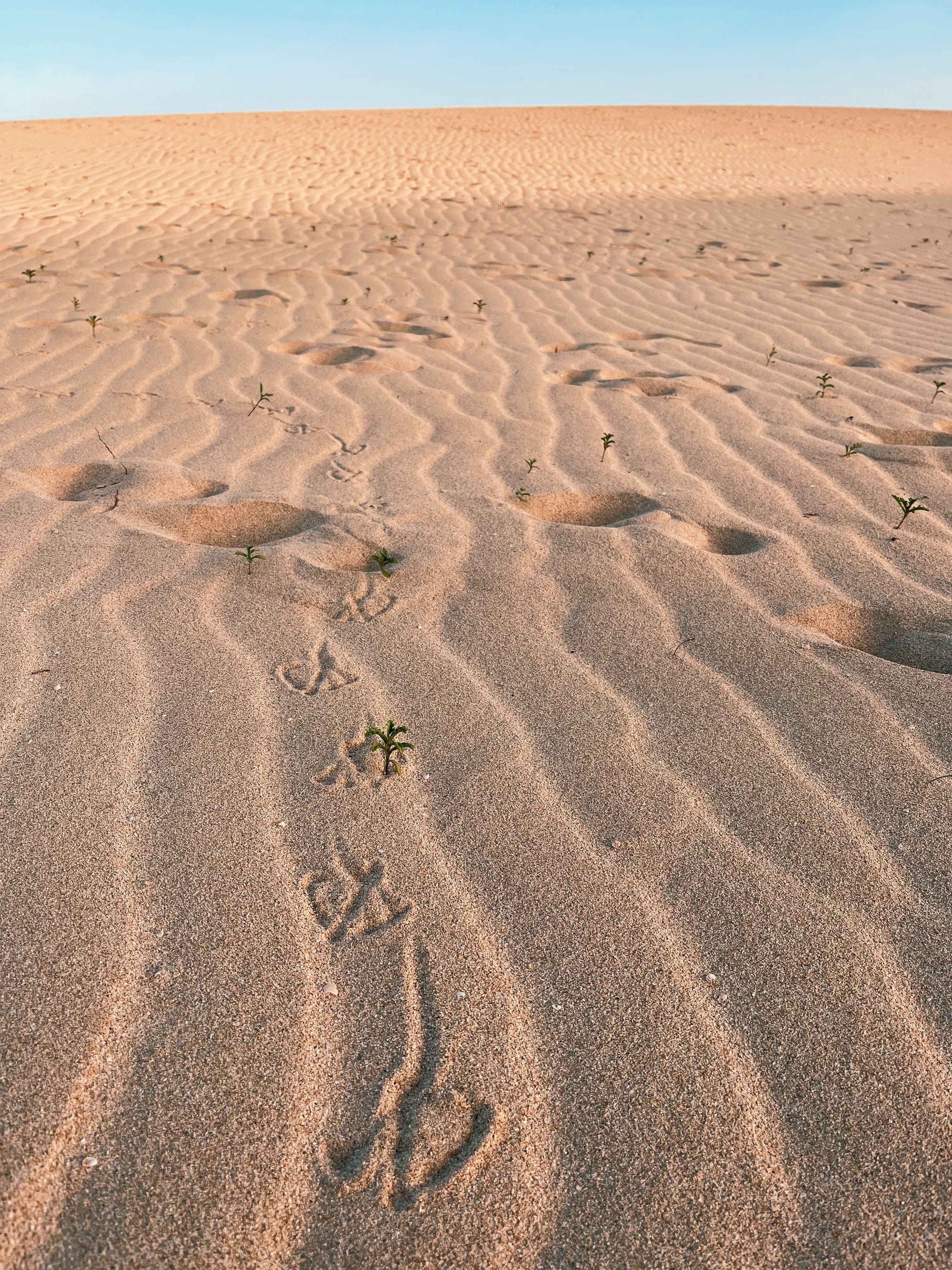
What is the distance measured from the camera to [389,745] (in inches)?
64.2

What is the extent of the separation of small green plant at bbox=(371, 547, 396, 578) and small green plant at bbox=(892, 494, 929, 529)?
147cm

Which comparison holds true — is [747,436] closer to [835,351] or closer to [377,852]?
[835,351]

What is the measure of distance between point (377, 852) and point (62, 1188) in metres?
0.62

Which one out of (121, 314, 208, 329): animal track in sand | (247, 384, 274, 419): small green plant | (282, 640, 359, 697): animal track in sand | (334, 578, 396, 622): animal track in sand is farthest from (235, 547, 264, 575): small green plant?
(121, 314, 208, 329): animal track in sand

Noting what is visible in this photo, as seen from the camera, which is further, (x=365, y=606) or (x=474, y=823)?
(x=365, y=606)

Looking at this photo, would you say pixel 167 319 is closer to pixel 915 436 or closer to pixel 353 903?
pixel 915 436

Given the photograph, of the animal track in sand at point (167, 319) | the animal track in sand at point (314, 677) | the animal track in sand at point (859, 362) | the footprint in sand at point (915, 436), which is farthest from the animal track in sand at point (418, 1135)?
the animal track in sand at point (167, 319)

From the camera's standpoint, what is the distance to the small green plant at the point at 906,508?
8.41ft

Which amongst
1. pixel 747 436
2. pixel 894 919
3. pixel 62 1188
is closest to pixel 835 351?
pixel 747 436

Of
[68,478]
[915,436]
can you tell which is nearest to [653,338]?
[915,436]

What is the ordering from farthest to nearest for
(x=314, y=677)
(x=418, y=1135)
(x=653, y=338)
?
(x=653, y=338) → (x=314, y=677) → (x=418, y=1135)

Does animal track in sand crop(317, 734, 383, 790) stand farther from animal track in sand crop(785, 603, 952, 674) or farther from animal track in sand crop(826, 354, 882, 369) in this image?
animal track in sand crop(826, 354, 882, 369)

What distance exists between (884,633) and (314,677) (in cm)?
137

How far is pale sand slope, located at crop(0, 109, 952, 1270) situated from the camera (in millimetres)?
1011
